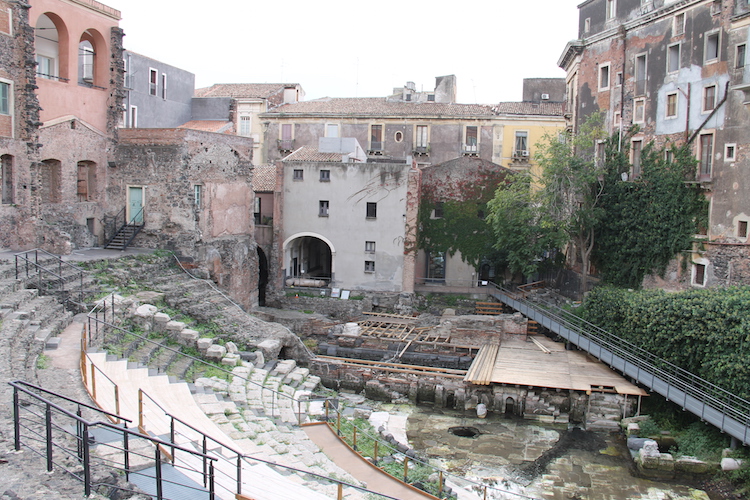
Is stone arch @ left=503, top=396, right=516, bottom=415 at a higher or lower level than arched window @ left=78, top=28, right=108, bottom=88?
lower

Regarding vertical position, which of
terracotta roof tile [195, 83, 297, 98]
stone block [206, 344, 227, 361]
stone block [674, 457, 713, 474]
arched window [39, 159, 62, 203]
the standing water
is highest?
terracotta roof tile [195, 83, 297, 98]

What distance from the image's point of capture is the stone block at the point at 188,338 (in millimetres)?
20328

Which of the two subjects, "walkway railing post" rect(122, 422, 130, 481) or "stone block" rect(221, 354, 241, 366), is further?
"stone block" rect(221, 354, 241, 366)

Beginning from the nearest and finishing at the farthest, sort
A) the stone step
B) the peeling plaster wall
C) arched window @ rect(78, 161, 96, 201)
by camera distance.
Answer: the stone step
arched window @ rect(78, 161, 96, 201)
the peeling plaster wall

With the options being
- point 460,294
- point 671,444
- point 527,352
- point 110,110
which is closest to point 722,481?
point 671,444

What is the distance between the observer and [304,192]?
34656mm

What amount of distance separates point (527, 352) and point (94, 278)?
17129mm

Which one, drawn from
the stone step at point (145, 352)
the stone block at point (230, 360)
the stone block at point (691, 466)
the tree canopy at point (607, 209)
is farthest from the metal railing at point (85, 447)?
the tree canopy at point (607, 209)

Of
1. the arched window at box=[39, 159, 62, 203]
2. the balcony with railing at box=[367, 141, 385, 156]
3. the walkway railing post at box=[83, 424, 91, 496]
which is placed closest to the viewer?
the walkway railing post at box=[83, 424, 91, 496]

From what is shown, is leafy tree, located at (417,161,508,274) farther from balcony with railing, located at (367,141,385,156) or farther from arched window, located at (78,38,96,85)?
arched window, located at (78,38,96,85)

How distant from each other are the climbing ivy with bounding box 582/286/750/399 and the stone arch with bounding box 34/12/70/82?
2455 cm

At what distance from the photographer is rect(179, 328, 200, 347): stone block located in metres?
20.3

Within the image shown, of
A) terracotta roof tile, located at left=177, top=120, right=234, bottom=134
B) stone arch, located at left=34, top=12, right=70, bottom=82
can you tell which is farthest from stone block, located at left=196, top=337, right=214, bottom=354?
terracotta roof tile, located at left=177, top=120, right=234, bottom=134

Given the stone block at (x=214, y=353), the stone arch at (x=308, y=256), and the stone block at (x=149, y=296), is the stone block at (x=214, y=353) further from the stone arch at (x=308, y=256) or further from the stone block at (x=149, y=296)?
the stone arch at (x=308, y=256)
